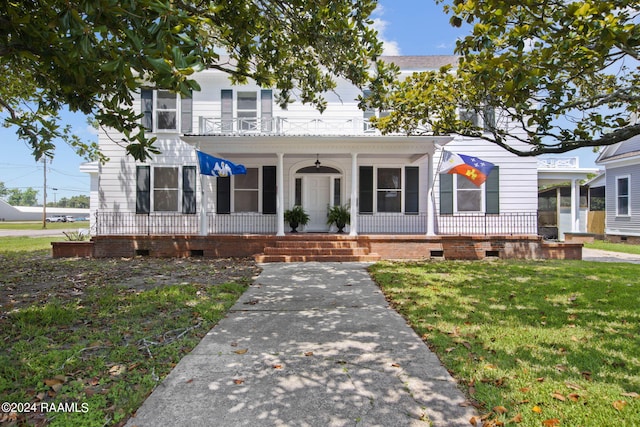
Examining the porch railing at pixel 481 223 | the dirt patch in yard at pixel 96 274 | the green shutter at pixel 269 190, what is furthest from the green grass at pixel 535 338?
the green shutter at pixel 269 190

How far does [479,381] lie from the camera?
10.8ft

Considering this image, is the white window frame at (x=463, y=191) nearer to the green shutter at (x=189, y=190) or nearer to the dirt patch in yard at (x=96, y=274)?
the dirt patch in yard at (x=96, y=274)

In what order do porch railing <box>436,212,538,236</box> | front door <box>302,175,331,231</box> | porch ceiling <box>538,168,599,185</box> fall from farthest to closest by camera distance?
1. porch ceiling <box>538,168,599,185</box>
2. front door <box>302,175,331,231</box>
3. porch railing <box>436,212,538,236</box>

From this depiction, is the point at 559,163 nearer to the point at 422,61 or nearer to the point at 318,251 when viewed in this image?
the point at 422,61

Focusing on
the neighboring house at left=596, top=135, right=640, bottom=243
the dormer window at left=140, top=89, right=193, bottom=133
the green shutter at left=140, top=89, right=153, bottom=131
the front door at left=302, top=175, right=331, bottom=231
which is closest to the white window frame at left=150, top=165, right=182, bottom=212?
the dormer window at left=140, top=89, right=193, bottom=133

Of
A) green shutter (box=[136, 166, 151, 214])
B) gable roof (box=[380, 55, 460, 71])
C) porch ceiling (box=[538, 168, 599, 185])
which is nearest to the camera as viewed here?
green shutter (box=[136, 166, 151, 214])

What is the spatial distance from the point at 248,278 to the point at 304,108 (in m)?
7.98

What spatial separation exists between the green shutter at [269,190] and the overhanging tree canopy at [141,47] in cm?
533

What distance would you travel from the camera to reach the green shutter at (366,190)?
1404 centimetres

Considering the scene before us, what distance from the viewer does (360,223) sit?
548 inches

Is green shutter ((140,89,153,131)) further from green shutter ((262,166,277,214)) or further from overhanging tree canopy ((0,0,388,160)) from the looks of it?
green shutter ((262,166,277,214))

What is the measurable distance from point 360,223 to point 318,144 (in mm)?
3634

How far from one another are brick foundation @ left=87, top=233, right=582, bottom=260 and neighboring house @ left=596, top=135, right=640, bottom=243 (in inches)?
369

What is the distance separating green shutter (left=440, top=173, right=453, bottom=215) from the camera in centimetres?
1392
